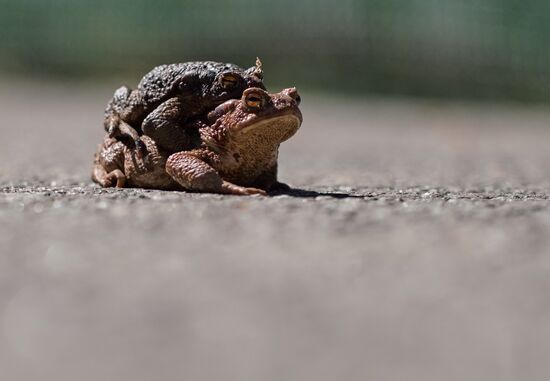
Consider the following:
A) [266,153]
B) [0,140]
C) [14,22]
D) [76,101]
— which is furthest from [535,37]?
[266,153]

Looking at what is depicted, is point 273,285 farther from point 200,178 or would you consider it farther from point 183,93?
point 183,93

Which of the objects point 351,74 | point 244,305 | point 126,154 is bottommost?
point 244,305

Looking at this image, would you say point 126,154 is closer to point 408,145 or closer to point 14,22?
point 408,145

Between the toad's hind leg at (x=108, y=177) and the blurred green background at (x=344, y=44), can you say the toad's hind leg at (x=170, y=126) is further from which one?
the blurred green background at (x=344, y=44)

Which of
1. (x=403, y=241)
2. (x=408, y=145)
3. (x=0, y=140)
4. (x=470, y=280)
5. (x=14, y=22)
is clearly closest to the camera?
(x=470, y=280)

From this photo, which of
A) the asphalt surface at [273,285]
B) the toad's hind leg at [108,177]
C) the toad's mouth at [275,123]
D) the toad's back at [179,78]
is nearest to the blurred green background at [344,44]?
the toad's hind leg at [108,177]

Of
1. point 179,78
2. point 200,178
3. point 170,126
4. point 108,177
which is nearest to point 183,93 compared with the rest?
point 179,78

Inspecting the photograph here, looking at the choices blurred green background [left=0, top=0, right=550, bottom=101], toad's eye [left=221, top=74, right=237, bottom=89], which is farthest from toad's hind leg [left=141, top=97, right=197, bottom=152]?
blurred green background [left=0, top=0, right=550, bottom=101]
